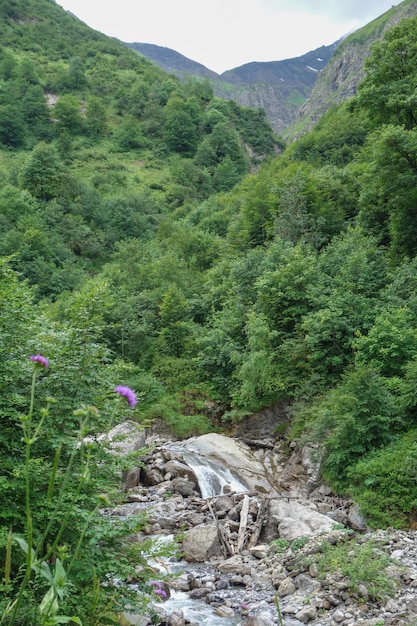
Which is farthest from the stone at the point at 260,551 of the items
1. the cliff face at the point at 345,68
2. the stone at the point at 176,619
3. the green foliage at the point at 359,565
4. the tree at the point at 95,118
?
the cliff face at the point at 345,68

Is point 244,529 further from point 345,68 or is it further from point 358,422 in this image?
point 345,68

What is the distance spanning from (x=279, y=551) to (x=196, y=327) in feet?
43.2

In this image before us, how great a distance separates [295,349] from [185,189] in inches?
1401

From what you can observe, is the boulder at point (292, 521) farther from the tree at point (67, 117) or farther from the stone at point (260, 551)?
the tree at point (67, 117)

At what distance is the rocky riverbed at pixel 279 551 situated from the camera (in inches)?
283

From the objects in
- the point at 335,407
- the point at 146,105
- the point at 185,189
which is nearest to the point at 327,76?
the point at 146,105

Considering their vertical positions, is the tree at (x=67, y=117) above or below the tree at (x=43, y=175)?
above

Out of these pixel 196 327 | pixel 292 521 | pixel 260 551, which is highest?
pixel 196 327

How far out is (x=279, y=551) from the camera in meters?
9.40

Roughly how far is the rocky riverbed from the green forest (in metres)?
1.10

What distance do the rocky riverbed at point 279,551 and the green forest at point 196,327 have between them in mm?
1099

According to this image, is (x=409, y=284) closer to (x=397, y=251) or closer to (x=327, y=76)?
(x=397, y=251)

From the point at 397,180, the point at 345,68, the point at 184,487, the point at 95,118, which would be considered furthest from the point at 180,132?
the point at 345,68

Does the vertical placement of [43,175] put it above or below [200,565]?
above
